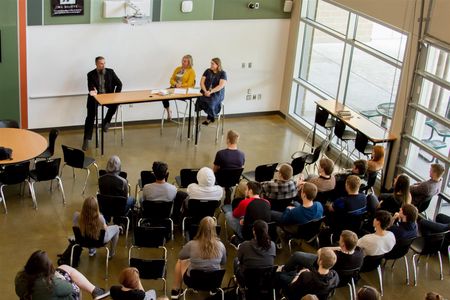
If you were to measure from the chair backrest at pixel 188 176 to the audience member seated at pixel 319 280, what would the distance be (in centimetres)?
292

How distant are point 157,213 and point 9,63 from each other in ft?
15.2

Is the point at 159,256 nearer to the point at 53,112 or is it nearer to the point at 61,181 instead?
the point at 61,181

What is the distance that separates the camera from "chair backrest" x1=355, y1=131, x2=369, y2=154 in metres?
11.1

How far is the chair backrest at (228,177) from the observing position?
9.81 metres

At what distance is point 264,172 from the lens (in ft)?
33.4

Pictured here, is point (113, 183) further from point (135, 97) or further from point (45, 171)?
point (135, 97)

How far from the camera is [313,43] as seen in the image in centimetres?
1339

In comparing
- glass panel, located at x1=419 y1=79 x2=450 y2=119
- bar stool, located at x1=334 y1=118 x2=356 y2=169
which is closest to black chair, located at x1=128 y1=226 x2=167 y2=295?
bar stool, located at x1=334 y1=118 x2=356 y2=169

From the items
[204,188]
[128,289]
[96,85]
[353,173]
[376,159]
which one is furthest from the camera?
[96,85]

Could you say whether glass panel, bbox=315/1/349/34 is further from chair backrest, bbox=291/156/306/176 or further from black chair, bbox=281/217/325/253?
black chair, bbox=281/217/325/253

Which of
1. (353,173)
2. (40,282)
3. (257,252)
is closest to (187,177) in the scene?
(353,173)

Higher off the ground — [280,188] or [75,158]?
[280,188]

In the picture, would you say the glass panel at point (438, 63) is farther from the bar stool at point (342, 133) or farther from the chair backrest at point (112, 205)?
the chair backrest at point (112, 205)

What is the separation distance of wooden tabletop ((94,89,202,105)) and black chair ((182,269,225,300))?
4.92m
